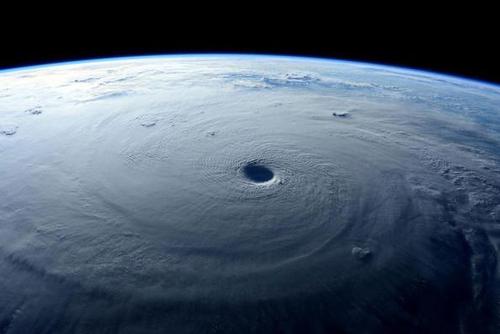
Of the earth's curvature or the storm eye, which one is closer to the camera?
the earth's curvature

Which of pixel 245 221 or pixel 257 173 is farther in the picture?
pixel 257 173

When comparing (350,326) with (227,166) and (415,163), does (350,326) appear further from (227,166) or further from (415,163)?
(415,163)

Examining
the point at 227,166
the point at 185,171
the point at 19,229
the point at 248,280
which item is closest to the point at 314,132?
the point at 227,166

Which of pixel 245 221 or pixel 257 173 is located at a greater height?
pixel 257 173

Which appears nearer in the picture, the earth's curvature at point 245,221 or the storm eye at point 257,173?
the earth's curvature at point 245,221
